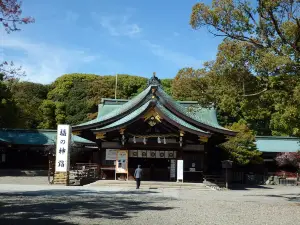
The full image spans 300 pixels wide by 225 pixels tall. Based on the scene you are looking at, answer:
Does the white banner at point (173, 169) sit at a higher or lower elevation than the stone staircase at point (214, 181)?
higher

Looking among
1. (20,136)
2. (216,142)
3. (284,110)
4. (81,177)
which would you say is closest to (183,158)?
(216,142)

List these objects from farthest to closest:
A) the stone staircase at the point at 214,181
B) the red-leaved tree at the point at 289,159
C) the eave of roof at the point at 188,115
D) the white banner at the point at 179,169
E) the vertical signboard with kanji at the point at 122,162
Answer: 1. the red-leaved tree at the point at 289,159
2. the vertical signboard with kanji at the point at 122,162
3. the eave of roof at the point at 188,115
4. the stone staircase at the point at 214,181
5. the white banner at the point at 179,169

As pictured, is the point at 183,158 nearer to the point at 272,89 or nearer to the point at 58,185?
the point at 58,185

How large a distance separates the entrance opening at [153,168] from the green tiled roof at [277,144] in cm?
1112

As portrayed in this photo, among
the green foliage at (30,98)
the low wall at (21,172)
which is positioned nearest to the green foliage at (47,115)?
the green foliage at (30,98)

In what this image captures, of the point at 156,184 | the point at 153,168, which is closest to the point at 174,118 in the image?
the point at 153,168

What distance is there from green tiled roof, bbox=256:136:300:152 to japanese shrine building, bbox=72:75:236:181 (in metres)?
8.74

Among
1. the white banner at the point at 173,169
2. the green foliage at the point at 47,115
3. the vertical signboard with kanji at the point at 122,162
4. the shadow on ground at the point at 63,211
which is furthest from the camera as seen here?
the green foliage at the point at 47,115

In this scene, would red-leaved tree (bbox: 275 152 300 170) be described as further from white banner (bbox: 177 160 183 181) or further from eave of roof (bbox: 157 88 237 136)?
white banner (bbox: 177 160 183 181)

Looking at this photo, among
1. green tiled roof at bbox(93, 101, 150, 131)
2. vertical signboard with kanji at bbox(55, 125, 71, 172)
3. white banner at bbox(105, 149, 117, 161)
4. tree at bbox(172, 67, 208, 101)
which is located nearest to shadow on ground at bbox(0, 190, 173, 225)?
tree at bbox(172, 67, 208, 101)

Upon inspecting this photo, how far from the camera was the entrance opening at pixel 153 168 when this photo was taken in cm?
2664

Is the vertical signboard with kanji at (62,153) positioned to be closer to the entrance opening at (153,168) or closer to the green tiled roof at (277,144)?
the entrance opening at (153,168)

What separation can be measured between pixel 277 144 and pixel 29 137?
23.8m

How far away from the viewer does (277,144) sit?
36031mm
